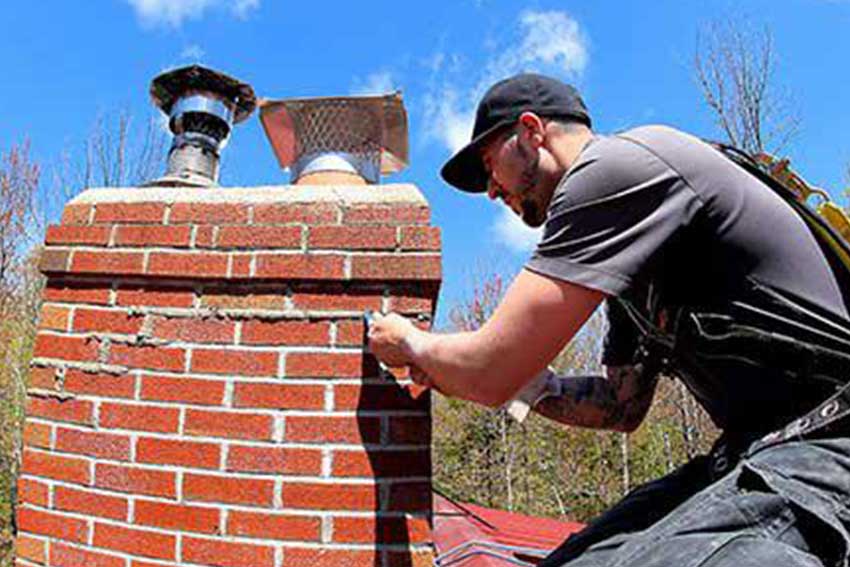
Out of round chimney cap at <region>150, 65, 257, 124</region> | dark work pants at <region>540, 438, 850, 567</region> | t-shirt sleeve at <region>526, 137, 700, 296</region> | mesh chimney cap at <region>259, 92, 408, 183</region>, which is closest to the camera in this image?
dark work pants at <region>540, 438, 850, 567</region>

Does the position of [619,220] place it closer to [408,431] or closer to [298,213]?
[408,431]

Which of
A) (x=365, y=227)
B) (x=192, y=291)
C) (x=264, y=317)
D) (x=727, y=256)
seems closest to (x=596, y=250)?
(x=727, y=256)

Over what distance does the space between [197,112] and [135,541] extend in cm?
138

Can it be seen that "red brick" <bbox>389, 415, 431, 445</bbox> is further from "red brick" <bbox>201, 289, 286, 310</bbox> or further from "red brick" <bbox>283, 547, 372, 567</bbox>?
"red brick" <bbox>201, 289, 286, 310</bbox>

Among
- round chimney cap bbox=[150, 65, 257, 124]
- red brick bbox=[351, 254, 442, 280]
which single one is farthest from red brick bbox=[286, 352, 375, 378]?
round chimney cap bbox=[150, 65, 257, 124]

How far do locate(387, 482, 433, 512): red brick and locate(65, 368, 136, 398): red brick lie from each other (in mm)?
775

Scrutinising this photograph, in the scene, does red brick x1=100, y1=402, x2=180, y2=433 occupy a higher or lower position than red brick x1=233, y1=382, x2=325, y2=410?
lower

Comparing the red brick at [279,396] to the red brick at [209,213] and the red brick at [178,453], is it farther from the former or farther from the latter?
the red brick at [209,213]

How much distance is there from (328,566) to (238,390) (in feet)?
1.66

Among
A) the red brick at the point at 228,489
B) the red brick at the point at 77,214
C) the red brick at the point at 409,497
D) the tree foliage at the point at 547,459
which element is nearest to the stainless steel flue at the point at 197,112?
the red brick at the point at 77,214

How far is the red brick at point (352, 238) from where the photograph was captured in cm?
185

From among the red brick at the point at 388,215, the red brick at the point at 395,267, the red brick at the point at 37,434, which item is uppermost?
the red brick at the point at 388,215

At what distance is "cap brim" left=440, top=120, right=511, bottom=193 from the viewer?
5.65ft

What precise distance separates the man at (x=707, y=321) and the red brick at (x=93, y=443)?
967 mm
